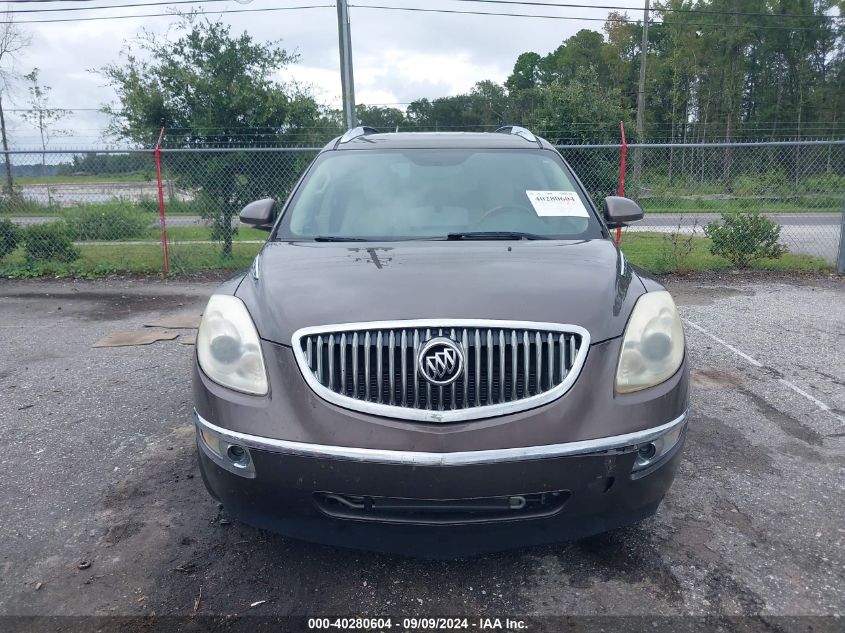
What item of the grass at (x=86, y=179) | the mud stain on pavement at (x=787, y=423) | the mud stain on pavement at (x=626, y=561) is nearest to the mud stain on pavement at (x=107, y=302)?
the grass at (x=86, y=179)

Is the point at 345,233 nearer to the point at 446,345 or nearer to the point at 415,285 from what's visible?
the point at 415,285

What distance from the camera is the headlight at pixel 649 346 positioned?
2365mm

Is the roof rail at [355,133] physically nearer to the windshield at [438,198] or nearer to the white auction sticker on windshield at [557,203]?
the windshield at [438,198]

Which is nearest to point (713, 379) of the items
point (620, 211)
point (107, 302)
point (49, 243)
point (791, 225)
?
point (620, 211)

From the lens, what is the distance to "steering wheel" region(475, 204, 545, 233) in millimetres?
3416

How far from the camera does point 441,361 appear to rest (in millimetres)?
2223

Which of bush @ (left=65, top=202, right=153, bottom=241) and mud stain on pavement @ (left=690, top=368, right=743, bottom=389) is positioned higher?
bush @ (left=65, top=202, right=153, bottom=241)

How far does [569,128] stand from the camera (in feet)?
43.2

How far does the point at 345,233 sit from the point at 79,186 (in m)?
7.76

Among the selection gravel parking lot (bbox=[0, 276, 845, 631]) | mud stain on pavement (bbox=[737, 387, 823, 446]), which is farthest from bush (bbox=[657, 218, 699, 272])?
mud stain on pavement (bbox=[737, 387, 823, 446])

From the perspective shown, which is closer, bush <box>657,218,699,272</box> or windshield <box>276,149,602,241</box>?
windshield <box>276,149,602,241</box>

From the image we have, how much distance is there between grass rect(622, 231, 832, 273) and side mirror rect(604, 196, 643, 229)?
19.6 feet

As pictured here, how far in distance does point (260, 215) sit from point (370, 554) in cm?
201

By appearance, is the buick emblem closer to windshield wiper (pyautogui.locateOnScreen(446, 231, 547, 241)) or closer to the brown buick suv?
the brown buick suv
